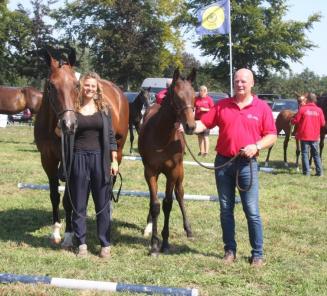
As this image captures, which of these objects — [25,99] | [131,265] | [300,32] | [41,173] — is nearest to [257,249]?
[131,265]

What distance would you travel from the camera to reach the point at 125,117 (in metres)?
8.13

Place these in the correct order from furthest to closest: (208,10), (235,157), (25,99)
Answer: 1. (208,10)
2. (25,99)
3. (235,157)

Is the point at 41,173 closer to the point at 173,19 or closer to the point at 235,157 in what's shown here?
the point at 235,157

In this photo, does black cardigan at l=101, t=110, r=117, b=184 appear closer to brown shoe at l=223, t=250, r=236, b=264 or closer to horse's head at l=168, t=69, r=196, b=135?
horse's head at l=168, t=69, r=196, b=135

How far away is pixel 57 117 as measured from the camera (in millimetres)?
5262

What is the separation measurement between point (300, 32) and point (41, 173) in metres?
32.7

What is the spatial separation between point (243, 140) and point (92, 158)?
1628 millimetres

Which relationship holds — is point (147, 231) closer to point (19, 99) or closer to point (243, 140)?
point (243, 140)

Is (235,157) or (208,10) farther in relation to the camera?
(208,10)

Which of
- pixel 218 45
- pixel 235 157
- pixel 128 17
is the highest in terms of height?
pixel 128 17

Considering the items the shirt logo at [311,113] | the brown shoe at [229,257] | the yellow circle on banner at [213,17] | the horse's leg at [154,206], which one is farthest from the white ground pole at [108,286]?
the yellow circle on banner at [213,17]

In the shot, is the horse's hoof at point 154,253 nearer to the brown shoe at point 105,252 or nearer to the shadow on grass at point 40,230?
the shadow on grass at point 40,230

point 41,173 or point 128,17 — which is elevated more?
point 128,17

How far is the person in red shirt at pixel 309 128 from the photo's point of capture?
11.6m
